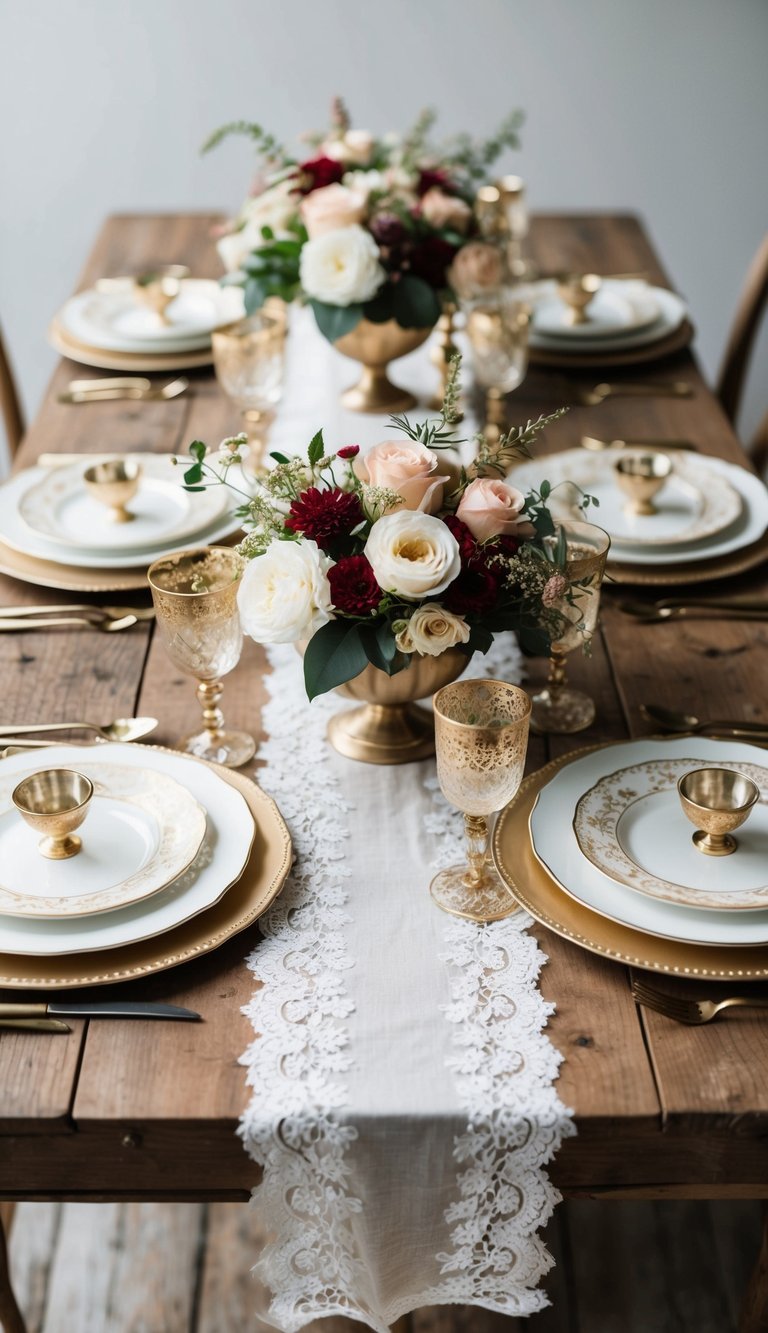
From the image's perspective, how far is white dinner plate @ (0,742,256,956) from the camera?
3.22 feet

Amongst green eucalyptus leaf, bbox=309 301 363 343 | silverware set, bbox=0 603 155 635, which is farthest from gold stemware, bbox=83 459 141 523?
green eucalyptus leaf, bbox=309 301 363 343

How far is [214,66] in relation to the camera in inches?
130

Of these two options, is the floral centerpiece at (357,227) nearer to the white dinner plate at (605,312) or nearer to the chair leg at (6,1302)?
the white dinner plate at (605,312)

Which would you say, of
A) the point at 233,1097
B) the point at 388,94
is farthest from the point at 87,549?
the point at 388,94

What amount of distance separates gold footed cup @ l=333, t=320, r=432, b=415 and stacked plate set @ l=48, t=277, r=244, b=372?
0.22 metres

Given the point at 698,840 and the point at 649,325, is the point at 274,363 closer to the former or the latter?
the point at 649,325

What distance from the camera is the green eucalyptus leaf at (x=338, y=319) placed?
5.64 feet

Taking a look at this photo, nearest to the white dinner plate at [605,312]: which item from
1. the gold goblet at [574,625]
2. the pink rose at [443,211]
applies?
the pink rose at [443,211]

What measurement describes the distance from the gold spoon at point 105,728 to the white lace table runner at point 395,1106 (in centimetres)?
27

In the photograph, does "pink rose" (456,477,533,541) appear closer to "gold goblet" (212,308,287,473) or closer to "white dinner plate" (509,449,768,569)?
"white dinner plate" (509,449,768,569)

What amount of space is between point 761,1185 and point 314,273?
1.20 meters

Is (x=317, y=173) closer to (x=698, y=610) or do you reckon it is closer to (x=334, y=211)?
(x=334, y=211)

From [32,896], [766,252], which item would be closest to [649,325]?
[766,252]

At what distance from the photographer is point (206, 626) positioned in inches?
46.0
